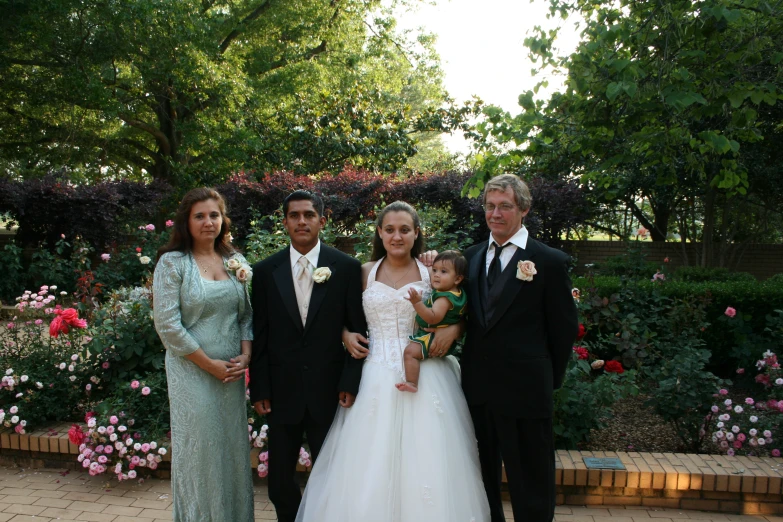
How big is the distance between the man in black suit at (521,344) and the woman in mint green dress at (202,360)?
4.24 ft

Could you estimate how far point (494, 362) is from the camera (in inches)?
119

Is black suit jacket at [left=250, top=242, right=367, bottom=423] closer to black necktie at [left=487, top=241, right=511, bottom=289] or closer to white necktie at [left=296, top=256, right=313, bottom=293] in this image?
white necktie at [left=296, top=256, right=313, bottom=293]

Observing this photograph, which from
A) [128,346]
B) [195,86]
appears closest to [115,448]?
[128,346]

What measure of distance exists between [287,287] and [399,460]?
1.06m

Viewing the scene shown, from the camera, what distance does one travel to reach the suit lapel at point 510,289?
2.99 metres

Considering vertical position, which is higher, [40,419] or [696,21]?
[696,21]

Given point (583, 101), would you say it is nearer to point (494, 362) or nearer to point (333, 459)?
point (494, 362)

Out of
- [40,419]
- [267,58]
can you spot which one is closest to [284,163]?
[267,58]

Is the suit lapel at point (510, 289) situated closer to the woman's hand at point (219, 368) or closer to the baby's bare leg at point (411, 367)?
the baby's bare leg at point (411, 367)

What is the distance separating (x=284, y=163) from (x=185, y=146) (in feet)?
9.86

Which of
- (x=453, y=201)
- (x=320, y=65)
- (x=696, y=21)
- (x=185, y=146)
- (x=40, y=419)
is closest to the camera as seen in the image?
(x=696, y=21)

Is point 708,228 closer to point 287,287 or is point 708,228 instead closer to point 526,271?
point 526,271

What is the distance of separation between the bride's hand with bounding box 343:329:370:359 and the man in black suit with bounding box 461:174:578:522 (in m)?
0.58

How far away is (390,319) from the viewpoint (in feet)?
10.4
